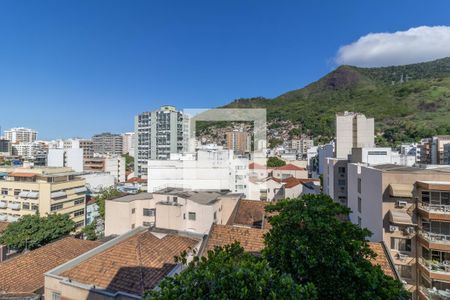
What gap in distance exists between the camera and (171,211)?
16234 millimetres

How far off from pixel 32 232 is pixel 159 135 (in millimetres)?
33726

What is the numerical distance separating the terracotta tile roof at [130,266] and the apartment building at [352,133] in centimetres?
2039

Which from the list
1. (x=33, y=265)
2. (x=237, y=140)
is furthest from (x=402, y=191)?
(x=237, y=140)

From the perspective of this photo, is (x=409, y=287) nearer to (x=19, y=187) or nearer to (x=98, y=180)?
(x=19, y=187)

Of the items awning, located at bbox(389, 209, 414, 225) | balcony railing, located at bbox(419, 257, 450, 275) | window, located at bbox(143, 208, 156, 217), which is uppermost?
awning, located at bbox(389, 209, 414, 225)

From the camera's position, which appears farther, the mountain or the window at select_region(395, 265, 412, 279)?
the mountain

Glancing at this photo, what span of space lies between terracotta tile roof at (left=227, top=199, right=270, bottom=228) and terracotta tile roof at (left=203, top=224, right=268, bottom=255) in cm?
537

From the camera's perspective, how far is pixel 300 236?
633cm

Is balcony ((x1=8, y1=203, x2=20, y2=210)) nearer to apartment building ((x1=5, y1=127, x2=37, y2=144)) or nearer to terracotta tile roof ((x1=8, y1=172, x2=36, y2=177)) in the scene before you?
terracotta tile roof ((x1=8, y1=172, x2=36, y2=177))

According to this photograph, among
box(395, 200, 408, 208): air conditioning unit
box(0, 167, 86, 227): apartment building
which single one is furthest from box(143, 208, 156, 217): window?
box(395, 200, 408, 208): air conditioning unit

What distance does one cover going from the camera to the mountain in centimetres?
7175

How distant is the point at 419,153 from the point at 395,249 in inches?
2039

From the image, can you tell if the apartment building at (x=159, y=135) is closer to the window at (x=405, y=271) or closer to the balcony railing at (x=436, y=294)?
the window at (x=405, y=271)

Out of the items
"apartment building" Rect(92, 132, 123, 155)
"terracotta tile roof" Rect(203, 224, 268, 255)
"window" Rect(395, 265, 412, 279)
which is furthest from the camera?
"apartment building" Rect(92, 132, 123, 155)
